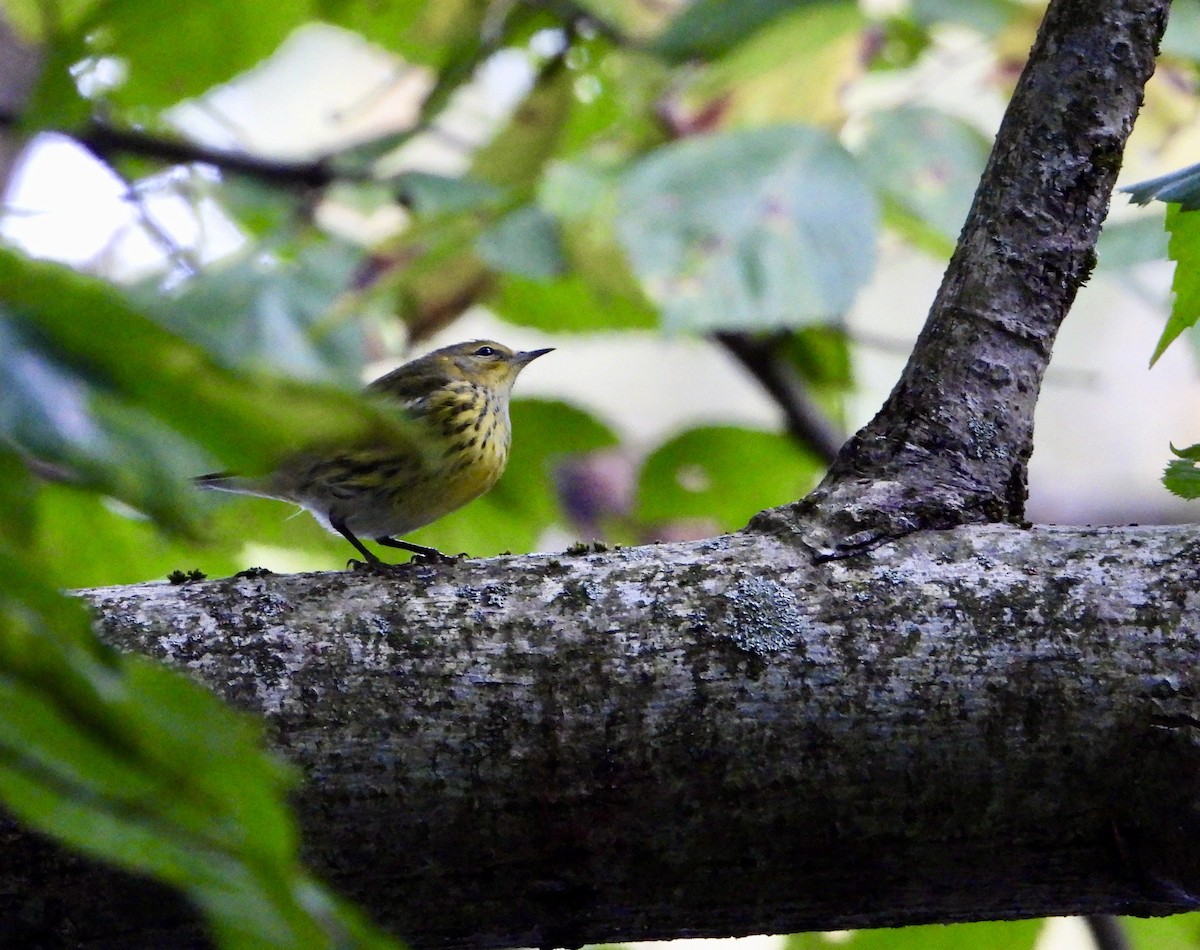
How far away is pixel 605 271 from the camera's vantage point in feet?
10.4

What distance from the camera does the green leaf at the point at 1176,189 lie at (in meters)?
1.14

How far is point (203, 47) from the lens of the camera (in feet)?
9.92

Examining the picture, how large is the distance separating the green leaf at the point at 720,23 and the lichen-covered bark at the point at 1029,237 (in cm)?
131

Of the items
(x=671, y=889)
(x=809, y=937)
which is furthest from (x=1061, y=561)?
(x=809, y=937)

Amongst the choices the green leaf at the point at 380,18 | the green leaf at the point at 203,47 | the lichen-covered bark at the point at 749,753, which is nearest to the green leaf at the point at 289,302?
the green leaf at the point at 203,47

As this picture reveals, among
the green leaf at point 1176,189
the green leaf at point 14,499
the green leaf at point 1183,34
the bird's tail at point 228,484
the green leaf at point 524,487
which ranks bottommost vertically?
the green leaf at point 14,499

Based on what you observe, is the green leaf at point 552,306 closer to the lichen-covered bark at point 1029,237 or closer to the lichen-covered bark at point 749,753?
the lichen-covered bark at point 1029,237

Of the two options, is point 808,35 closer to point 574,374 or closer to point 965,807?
point 965,807

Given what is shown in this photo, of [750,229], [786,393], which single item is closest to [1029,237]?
[750,229]

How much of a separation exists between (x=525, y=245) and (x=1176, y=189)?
2087 mm

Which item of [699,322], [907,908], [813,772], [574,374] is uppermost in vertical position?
[574,374]

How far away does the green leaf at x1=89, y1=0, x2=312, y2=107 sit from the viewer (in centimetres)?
290

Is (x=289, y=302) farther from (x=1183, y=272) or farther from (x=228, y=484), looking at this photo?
(x=1183, y=272)

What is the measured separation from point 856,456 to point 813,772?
0.55m
